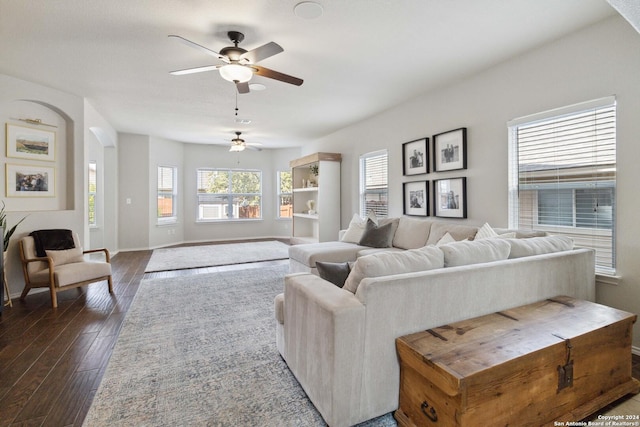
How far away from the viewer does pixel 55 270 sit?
11.8 ft

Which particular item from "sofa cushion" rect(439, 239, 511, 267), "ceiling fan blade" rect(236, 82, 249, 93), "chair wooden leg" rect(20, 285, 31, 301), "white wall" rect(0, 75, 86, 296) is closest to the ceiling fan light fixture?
"ceiling fan blade" rect(236, 82, 249, 93)

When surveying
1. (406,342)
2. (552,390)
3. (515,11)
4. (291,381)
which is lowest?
(291,381)

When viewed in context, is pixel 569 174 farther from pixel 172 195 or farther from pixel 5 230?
pixel 172 195

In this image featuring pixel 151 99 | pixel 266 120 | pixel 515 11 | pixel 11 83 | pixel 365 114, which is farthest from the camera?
pixel 266 120

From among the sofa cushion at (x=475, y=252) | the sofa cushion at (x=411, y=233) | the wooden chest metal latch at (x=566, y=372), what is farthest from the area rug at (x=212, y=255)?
the wooden chest metal latch at (x=566, y=372)

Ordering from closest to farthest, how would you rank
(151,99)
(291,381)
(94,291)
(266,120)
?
(291,381) → (94,291) → (151,99) → (266,120)

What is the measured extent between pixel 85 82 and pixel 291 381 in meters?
4.42

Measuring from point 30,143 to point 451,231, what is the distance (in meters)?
5.58

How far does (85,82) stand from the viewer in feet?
13.1

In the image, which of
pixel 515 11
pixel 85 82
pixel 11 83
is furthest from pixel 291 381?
pixel 11 83

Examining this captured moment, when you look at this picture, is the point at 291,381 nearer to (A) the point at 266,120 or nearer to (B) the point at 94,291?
(B) the point at 94,291

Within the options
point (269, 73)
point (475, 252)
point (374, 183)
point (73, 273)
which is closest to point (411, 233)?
point (374, 183)

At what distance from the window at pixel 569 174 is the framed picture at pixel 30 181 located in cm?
601

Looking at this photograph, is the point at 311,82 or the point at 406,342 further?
the point at 311,82
